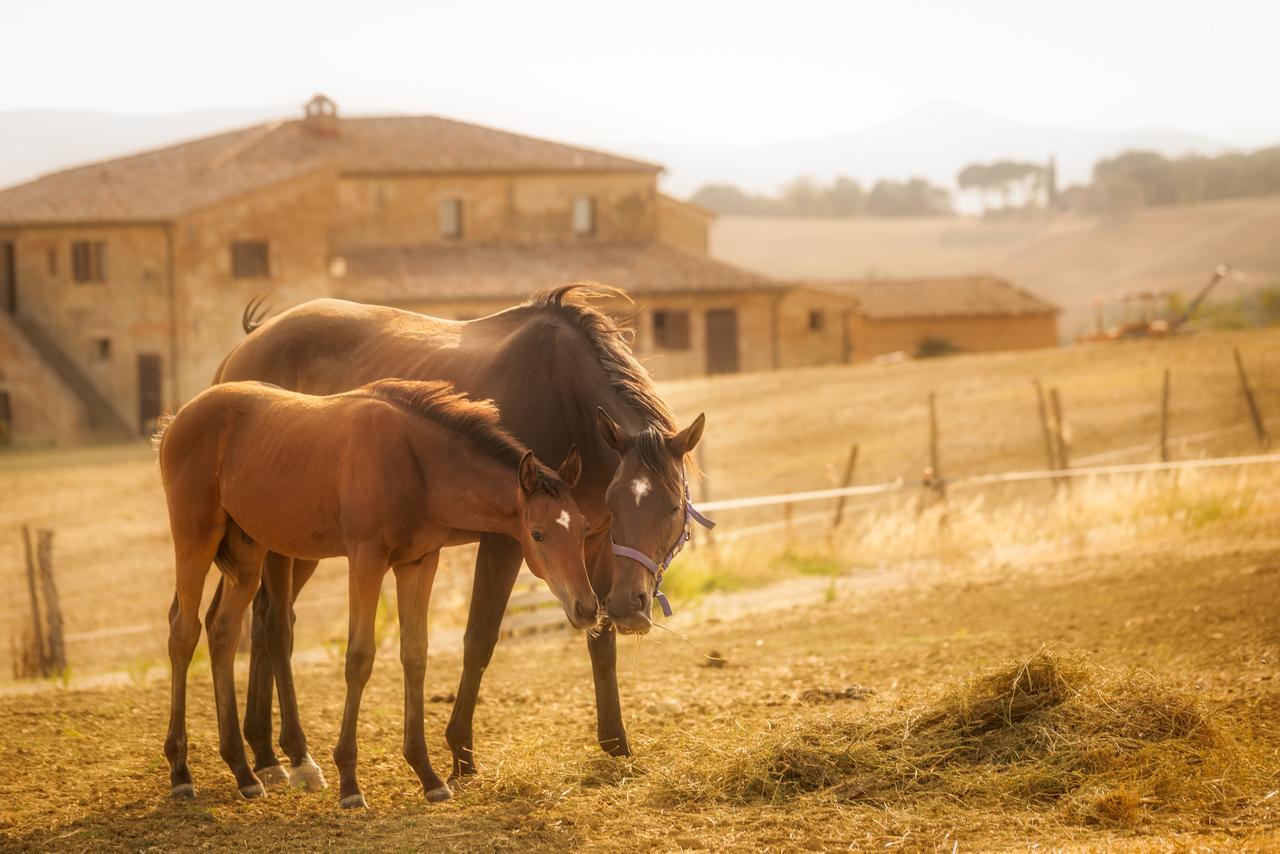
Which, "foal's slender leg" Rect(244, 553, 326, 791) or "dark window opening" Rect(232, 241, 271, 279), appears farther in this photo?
"dark window opening" Rect(232, 241, 271, 279)

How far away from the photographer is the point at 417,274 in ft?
144

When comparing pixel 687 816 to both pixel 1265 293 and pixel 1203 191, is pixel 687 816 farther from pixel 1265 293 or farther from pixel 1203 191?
pixel 1203 191

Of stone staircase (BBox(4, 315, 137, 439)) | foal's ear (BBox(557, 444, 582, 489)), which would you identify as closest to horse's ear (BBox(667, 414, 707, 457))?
foal's ear (BBox(557, 444, 582, 489))

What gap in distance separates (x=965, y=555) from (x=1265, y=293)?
4936cm

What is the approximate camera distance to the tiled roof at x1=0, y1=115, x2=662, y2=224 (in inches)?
1713

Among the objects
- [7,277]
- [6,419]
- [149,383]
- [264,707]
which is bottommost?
[6,419]

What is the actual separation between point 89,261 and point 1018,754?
135ft

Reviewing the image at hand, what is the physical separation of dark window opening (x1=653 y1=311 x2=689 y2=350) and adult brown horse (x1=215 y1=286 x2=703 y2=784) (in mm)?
37512

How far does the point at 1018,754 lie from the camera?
6887 millimetres

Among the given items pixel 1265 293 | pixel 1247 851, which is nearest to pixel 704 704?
pixel 1247 851

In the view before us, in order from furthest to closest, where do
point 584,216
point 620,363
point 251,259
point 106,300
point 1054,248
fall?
point 1054,248
point 584,216
point 251,259
point 106,300
point 620,363

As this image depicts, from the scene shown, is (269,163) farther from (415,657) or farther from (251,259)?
(415,657)

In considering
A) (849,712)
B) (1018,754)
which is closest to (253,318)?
(849,712)

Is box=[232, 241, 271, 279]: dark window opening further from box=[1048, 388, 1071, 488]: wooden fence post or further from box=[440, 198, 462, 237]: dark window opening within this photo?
box=[1048, 388, 1071, 488]: wooden fence post
